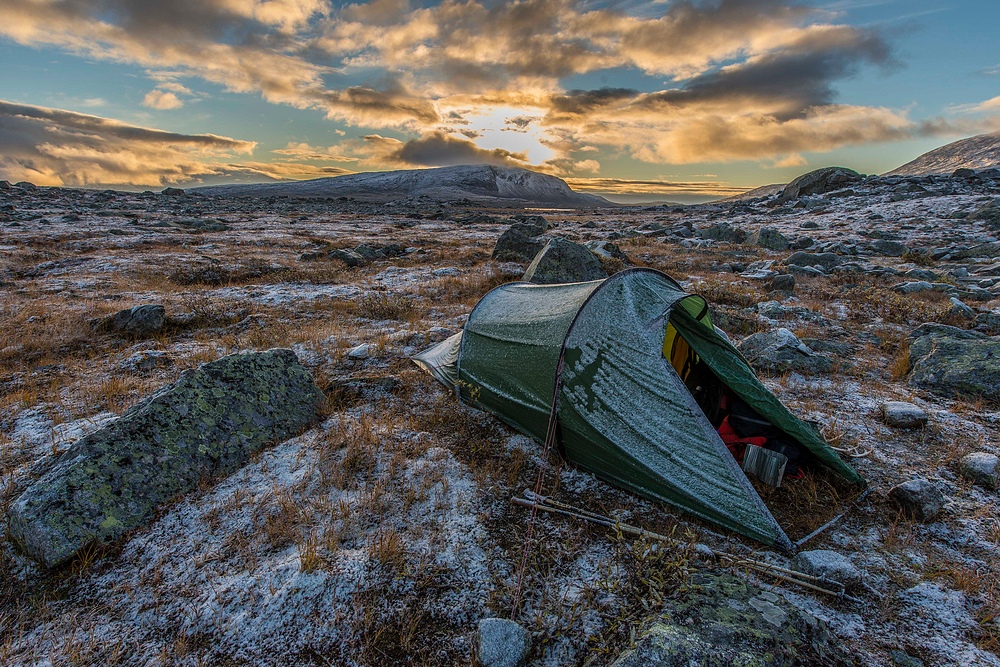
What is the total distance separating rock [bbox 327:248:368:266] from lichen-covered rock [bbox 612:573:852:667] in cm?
1777

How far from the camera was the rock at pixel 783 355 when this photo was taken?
826 centimetres

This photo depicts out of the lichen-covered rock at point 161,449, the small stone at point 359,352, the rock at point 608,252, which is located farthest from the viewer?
the rock at point 608,252

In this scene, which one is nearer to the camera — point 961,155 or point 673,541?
point 673,541

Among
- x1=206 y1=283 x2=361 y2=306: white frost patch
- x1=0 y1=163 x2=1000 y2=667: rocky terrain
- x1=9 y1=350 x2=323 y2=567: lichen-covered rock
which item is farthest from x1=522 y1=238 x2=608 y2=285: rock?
x1=9 y1=350 x2=323 y2=567: lichen-covered rock

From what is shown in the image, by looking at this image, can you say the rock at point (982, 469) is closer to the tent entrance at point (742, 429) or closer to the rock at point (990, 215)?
the tent entrance at point (742, 429)

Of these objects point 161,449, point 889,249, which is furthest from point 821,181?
point 161,449

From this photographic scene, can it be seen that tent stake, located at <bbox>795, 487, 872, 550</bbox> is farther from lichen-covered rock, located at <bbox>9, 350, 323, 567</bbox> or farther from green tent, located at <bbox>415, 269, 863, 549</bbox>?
lichen-covered rock, located at <bbox>9, 350, 323, 567</bbox>

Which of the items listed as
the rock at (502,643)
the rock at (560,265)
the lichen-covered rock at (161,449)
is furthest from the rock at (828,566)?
the rock at (560,265)

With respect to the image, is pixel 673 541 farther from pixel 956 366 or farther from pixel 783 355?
pixel 956 366

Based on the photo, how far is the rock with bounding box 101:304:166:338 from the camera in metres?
9.86

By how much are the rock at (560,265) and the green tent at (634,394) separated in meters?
7.18

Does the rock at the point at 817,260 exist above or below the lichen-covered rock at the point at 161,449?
above

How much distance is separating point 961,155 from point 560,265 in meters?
191

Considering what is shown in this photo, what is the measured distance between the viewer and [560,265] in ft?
45.6
